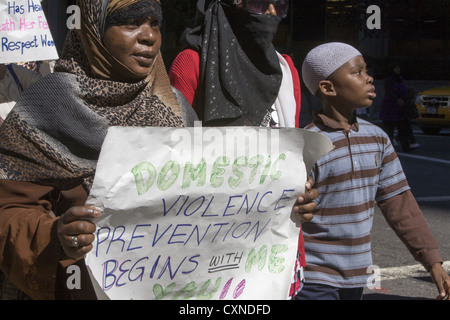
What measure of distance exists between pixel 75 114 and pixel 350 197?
1395 millimetres

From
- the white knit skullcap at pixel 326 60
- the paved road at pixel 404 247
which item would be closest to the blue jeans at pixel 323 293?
the white knit skullcap at pixel 326 60

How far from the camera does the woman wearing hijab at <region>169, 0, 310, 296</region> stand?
2947 millimetres

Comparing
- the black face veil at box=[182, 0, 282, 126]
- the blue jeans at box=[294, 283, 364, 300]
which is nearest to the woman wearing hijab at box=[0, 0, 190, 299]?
the black face veil at box=[182, 0, 282, 126]

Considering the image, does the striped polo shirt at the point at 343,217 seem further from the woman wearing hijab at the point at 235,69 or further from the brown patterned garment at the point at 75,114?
the brown patterned garment at the point at 75,114

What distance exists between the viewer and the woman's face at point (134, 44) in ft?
6.98

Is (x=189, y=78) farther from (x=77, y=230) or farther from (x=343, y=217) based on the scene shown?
(x=77, y=230)

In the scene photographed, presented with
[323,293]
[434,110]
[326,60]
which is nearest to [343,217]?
[323,293]

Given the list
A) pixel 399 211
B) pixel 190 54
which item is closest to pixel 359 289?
pixel 399 211

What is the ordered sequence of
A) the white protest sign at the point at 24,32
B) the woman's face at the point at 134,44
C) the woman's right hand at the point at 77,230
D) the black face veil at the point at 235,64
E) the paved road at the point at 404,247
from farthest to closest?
the paved road at the point at 404,247
the white protest sign at the point at 24,32
the black face veil at the point at 235,64
the woman's face at the point at 134,44
the woman's right hand at the point at 77,230

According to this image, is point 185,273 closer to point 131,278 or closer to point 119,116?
point 131,278

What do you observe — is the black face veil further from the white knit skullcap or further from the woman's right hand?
the woman's right hand

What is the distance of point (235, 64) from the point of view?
3.02 m

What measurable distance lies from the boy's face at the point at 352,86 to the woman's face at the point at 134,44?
1297mm

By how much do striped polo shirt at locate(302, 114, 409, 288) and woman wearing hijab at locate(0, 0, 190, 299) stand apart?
3.43 feet
